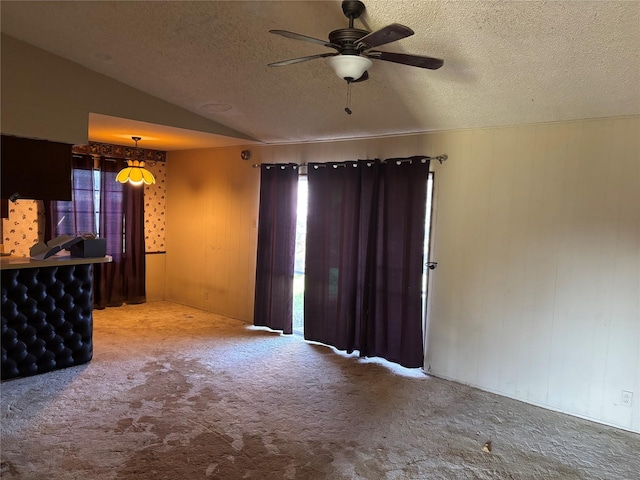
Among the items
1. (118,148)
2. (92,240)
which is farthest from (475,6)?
Answer: (118,148)

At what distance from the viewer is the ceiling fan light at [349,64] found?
2.28 m

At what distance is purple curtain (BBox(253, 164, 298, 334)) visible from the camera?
5.16 m

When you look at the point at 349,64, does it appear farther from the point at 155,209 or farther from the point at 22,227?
the point at 155,209

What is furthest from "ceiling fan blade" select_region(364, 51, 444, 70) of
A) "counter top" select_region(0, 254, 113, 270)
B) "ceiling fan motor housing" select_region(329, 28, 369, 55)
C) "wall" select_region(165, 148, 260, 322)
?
"wall" select_region(165, 148, 260, 322)

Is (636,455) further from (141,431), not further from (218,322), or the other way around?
(218,322)

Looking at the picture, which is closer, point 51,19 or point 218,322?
point 51,19

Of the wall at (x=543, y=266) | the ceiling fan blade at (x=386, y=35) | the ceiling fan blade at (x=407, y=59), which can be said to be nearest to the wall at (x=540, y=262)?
the wall at (x=543, y=266)

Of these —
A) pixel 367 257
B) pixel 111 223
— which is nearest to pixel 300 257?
pixel 367 257

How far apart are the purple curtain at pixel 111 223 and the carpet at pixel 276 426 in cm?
182

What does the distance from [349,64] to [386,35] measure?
313mm

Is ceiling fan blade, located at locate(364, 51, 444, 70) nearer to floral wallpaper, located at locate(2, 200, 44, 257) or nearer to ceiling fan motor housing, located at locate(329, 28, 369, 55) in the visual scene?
ceiling fan motor housing, located at locate(329, 28, 369, 55)

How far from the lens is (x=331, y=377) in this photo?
13.3 ft

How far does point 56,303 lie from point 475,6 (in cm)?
396

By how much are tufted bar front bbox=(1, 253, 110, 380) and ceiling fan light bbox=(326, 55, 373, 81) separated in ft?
9.87
